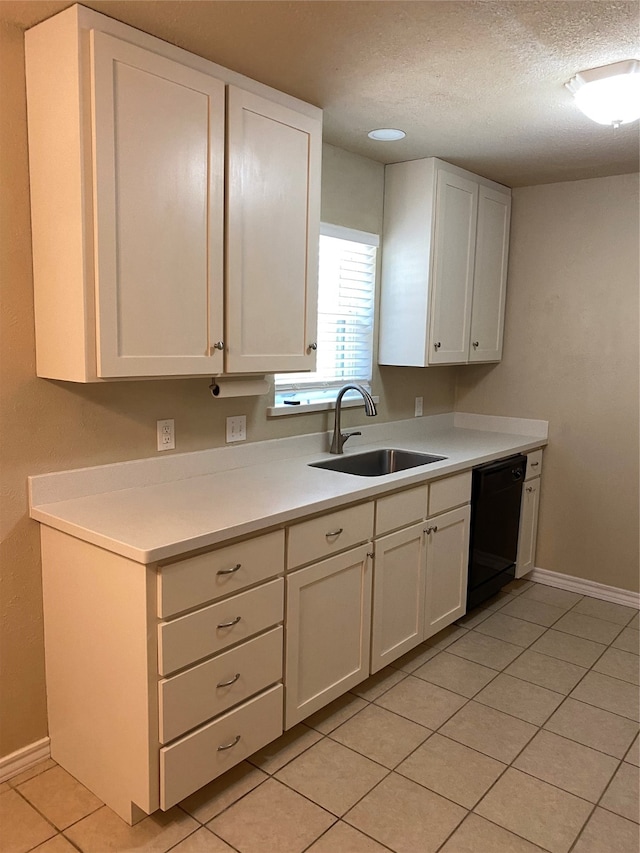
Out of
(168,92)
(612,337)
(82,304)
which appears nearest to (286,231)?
(168,92)

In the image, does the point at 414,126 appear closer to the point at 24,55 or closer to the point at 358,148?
the point at 358,148

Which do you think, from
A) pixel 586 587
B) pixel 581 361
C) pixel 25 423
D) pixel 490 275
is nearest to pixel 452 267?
pixel 490 275

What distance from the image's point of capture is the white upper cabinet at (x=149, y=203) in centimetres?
190

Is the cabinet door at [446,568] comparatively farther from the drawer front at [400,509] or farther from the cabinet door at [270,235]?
the cabinet door at [270,235]

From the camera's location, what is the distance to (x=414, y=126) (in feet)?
9.24

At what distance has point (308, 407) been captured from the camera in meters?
3.16

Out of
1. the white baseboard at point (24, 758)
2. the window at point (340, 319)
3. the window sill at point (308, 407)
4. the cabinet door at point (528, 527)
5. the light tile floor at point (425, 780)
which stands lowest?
the light tile floor at point (425, 780)

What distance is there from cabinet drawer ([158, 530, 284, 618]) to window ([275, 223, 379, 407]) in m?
1.04

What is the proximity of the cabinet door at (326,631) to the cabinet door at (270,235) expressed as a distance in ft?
2.57

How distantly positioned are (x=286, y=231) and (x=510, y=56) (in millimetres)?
939

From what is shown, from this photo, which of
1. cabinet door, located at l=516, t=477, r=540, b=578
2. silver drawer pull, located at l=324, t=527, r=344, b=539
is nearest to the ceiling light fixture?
silver drawer pull, located at l=324, t=527, r=344, b=539

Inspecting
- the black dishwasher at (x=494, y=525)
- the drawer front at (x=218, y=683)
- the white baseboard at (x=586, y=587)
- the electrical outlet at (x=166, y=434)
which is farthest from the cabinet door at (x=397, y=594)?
the white baseboard at (x=586, y=587)

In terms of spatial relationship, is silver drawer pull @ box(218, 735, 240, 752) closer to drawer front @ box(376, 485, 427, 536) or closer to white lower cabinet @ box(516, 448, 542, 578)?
drawer front @ box(376, 485, 427, 536)

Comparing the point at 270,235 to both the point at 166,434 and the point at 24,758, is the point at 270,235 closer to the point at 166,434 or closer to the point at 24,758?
the point at 166,434
